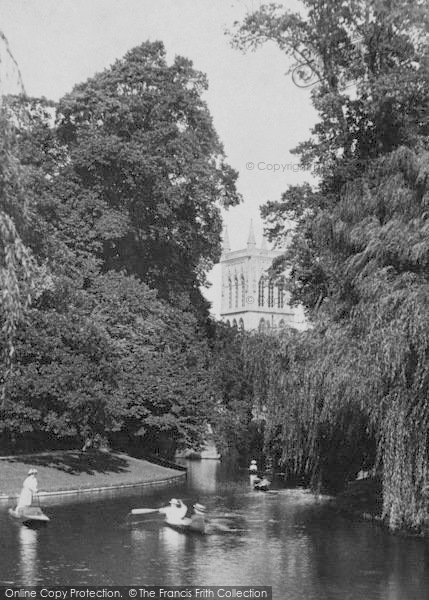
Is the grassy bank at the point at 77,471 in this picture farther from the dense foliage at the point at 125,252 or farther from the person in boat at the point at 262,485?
the person in boat at the point at 262,485

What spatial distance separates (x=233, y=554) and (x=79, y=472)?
22547 millimetres

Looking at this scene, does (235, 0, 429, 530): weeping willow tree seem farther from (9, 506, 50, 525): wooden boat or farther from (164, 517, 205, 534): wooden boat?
(9, 506, 50, 525): wooden boat

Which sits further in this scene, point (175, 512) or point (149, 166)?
point (149, 166)

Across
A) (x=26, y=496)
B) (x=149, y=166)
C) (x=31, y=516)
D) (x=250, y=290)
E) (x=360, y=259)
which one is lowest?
(x=31, y=516)

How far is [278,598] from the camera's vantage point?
20109mm

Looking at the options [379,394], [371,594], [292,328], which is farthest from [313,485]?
[371,594]

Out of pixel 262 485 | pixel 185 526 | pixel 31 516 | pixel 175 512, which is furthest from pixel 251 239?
pixel 31 516

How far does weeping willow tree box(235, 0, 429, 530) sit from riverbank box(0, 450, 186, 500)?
33.7 ft

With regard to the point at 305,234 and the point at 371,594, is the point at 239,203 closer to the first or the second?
the point at 305,234

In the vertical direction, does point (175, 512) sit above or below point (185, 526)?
above

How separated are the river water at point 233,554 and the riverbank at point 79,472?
6.06 m

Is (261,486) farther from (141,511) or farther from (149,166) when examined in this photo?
(149,166)

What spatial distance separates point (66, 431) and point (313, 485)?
13.3 metres

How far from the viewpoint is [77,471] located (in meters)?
47.0
